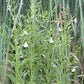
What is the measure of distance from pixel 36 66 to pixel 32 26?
0.27 metres

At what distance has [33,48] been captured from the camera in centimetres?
129

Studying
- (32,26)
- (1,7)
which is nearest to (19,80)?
(32,26)

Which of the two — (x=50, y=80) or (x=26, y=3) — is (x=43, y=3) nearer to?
(x=26, y=3)

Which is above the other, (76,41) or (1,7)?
(1,7)

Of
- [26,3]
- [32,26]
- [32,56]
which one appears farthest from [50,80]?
[26,3]

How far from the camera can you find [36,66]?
1308 millimetres

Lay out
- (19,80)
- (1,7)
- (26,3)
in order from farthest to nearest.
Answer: (26,3)
(1,7)
(19,80)

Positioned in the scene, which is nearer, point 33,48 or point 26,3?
point 33,48

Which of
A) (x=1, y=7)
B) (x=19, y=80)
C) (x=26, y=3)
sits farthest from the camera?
(x=26, y=3)

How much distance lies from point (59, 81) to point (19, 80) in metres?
0.25

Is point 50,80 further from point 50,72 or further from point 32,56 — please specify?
point 32,56

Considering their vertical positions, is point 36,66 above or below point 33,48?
below

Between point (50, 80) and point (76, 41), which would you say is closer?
point (50, 80)

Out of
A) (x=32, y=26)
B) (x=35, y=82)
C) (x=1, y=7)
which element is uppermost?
(x=1, y=7)
